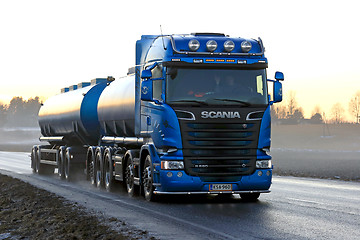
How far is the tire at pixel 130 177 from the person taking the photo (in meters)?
17.1

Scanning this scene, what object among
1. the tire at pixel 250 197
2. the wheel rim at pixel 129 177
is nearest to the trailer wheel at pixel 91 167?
the wheel rim at pixel 129 177

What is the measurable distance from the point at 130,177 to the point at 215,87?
13.9ft

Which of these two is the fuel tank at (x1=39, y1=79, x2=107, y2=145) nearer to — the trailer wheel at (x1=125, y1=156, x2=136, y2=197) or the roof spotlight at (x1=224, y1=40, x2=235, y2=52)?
the trailer wheel at (x1=125, y1=156, x2=136, y2=197)

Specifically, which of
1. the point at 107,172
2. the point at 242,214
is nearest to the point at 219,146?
the point at 242,214

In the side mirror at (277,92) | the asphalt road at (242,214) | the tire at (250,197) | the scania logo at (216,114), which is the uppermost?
the side mirror at (277,92)

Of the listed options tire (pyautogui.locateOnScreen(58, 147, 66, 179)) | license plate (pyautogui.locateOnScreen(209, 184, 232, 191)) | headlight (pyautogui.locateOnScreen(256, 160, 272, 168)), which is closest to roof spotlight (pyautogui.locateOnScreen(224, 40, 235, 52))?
headlight (pyautogui.locateOnScreen(256, 160, 272, 168))

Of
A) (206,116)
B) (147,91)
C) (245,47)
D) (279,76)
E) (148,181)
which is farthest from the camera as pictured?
(148,181)

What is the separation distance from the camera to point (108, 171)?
20047 millimetres

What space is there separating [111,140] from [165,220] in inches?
316

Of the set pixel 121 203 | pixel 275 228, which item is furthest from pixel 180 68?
pixel 275 228

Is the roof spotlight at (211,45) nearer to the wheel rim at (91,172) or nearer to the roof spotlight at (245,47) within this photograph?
the roof spotlight at (245,47)

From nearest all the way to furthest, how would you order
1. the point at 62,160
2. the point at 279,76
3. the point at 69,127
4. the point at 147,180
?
the point at 279,76, the point at 147,180, the point at 69,127, the point at 62,160

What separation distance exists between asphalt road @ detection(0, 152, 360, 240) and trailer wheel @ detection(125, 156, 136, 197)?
312mm

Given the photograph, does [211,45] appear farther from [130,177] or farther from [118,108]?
[118,108]
